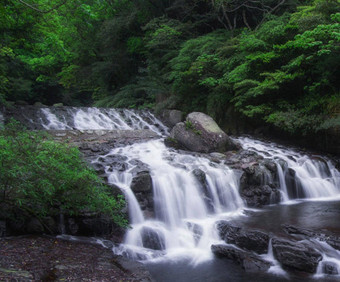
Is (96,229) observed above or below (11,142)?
below

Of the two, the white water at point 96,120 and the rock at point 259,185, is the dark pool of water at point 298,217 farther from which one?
the white water at point 96,120

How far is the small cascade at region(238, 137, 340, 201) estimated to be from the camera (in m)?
9.77

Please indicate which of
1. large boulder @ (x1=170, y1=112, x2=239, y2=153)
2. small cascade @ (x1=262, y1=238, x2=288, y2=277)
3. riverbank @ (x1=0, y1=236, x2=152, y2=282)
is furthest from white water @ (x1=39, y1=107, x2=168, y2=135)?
small cascade @ (x1=262, y1=238, x2=288, y2=277)

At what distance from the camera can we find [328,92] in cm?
1209

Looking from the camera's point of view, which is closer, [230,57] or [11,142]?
[11,142]

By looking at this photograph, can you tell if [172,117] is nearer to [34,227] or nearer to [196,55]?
[196,55]

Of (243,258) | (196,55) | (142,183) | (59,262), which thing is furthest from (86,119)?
(243,258)

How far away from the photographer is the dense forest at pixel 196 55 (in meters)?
10.7

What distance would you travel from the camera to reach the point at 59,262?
487 cm

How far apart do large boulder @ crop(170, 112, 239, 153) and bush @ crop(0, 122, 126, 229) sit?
577cm

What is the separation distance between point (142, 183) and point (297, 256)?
4.18m

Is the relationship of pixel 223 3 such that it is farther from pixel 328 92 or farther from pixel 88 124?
pixel 88 124

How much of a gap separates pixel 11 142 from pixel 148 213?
3.77 m

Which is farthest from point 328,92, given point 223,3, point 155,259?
point 155,259
